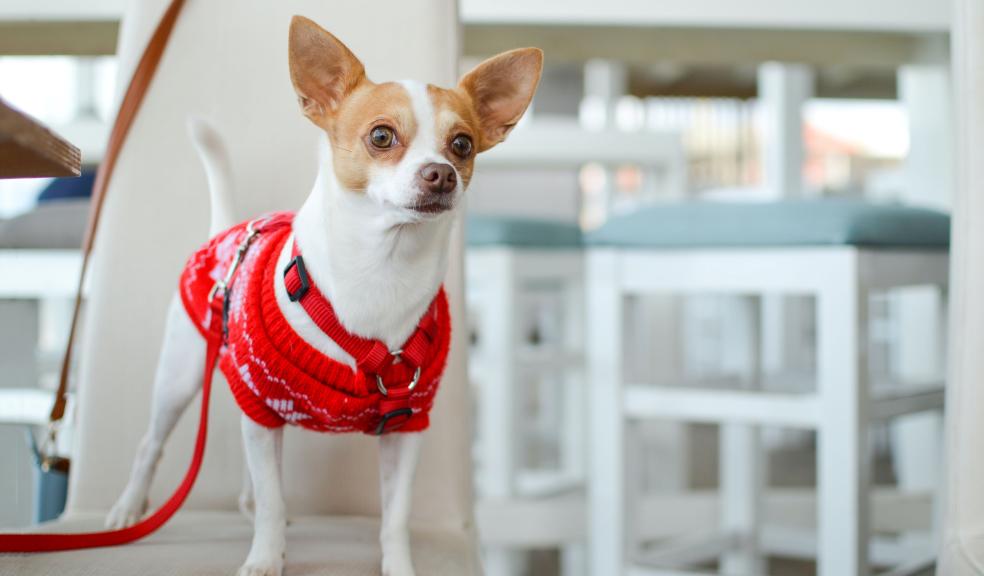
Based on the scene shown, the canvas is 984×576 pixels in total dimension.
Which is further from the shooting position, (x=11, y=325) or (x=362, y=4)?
(x=11, y=325)

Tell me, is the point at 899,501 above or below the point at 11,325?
below

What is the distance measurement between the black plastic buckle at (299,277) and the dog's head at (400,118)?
→ 6 centimetres

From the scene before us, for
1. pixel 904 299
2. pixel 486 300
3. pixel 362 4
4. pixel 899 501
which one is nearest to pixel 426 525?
pixel 362 4

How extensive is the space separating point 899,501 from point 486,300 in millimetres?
789

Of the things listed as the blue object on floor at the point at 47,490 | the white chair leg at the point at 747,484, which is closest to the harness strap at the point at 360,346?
the blue object on floor at the point at 47,490

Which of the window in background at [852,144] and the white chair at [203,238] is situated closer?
the white chair at [203,238]

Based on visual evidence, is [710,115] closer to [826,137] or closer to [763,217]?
[826,137]

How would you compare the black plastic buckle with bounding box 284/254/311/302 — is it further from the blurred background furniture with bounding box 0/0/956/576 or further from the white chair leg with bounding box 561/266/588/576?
the white chair leg with bounding box 561/266/588/576

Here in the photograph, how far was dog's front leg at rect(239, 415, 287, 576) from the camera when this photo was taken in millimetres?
588

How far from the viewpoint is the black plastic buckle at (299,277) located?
576 mm

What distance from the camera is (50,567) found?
1.90ft

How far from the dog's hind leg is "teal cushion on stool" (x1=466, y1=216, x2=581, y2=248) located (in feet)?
3.36

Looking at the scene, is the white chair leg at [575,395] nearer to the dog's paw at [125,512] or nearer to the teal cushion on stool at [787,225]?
the teal cushion on stool at [787,225]

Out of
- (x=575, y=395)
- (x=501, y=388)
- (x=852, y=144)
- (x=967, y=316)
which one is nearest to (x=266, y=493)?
(x=967, y=316)
